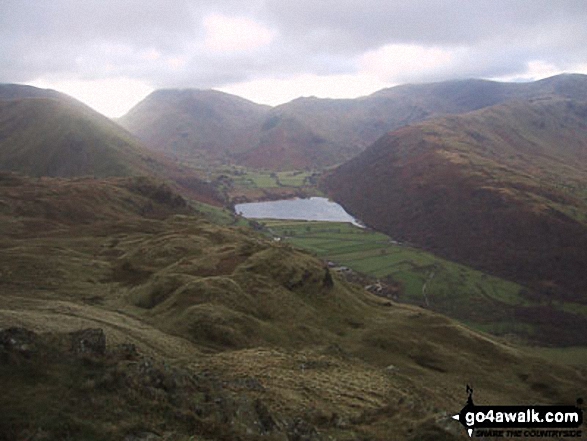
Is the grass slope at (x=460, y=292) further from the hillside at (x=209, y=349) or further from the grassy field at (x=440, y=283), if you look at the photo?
the hillside at (x=209, y=349)

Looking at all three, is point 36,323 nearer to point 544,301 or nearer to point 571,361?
point 571,361

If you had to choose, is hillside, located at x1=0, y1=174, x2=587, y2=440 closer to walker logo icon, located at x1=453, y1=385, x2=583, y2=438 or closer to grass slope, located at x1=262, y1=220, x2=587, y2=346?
walker logo icon, located at x1=453, y1=385, x2=583, y2=438

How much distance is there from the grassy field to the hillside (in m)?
30.8

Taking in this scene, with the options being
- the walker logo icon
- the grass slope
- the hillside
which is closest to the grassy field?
the grass slope

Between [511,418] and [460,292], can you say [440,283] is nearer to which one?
[460,292]

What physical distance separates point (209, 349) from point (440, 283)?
4852 inches

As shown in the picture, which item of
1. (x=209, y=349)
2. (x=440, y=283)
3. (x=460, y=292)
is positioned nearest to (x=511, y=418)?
(x=209, y=349)

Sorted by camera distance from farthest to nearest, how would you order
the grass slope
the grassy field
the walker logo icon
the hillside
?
1. the grassy field
2. the grass slope
3. the walker logo icon
4. the hillside

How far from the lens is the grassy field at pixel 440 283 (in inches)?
5512

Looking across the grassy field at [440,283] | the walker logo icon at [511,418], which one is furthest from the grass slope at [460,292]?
the walker logo icon at [511,418]

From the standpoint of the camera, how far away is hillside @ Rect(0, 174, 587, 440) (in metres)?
25.2

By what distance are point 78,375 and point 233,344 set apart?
3213cm

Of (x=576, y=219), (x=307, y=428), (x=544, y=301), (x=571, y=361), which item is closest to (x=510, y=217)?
(x=576, y=219)

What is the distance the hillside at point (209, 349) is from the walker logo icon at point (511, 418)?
2510 mm
